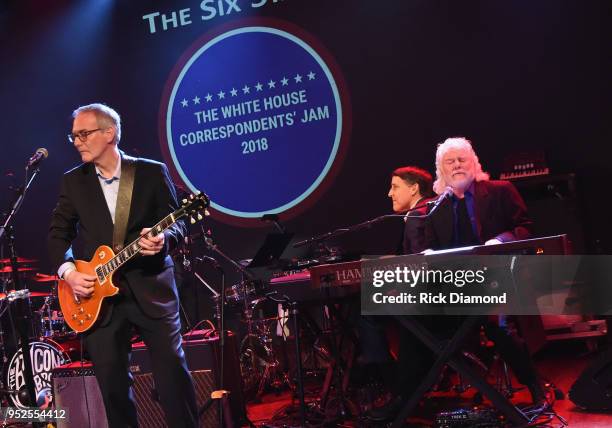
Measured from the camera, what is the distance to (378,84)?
6750mm

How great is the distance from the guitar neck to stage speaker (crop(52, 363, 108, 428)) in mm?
1516

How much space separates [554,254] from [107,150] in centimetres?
236

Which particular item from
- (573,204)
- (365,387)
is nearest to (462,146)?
(573,204)

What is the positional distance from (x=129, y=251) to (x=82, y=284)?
29 centimetres

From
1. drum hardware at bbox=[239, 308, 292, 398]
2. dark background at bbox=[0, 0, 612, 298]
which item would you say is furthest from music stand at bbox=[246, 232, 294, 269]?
dark background at bbox=[0, 0, 612, 298]

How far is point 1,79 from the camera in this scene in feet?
26.0

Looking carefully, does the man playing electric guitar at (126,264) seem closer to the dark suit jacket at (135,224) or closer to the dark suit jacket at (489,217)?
the dark suit jacket at (135,224)

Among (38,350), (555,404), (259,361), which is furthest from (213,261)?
(555,404)

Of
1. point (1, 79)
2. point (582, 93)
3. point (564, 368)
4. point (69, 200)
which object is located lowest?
point (564, 368)

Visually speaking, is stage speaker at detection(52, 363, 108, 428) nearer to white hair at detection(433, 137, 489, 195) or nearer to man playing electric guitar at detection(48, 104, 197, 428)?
man playing electric guitar at detection(48, 104, 197, 428)

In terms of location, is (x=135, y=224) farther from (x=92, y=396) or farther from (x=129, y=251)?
(x=92, y=396)

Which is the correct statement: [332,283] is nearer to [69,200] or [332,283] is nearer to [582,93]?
[69,200]

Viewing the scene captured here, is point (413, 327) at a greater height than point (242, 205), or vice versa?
point (242, 205)

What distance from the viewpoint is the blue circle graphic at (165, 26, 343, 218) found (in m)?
6.90
